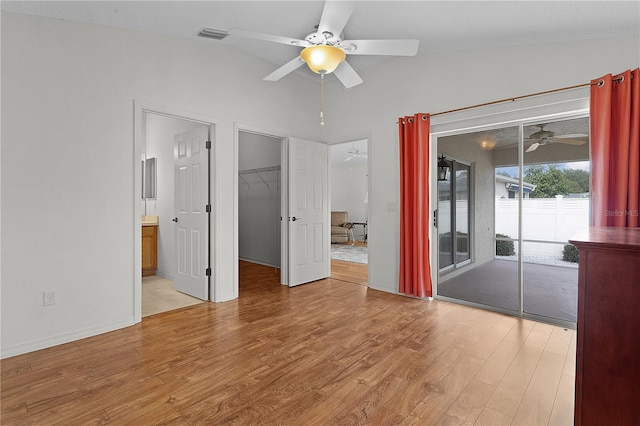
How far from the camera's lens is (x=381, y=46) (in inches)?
→ 96.2

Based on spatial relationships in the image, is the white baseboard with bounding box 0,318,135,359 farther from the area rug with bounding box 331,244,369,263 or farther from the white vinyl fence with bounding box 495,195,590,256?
the area rug with bounding box 331,244,369,263

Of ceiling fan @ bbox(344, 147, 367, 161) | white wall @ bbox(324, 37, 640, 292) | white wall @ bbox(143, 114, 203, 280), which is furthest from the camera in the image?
ceiling fan @ bbox(344, 147, 367, 161)

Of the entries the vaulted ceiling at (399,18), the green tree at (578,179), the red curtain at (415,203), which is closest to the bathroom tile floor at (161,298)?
the red curtain at (415,203)

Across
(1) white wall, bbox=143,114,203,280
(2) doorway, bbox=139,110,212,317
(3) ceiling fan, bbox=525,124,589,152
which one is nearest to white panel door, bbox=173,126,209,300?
(2) doorway, bbox=139,110,212,317

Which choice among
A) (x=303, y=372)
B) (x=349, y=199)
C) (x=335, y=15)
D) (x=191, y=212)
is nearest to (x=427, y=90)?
(x=335, y=15)

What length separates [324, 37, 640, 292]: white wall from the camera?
2910 millimetres

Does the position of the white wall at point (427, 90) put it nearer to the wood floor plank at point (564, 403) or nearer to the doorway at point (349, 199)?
the wood floor plank at point (564, 403)

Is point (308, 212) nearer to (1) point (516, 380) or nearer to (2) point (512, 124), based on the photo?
(2) point (512, 124)

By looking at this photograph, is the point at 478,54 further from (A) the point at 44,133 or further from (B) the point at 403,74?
(A) the point at 44,133

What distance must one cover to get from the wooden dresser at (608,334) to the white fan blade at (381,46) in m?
1.79

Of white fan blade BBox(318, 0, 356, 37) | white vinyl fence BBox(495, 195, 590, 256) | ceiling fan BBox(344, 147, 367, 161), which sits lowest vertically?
white vinyl fence BBox(495, 195, 590, 256)

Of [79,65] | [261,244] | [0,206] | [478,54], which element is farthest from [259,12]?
[261,244]

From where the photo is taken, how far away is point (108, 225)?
9.68 ft

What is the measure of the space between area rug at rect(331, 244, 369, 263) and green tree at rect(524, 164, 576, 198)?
363 centimetres
